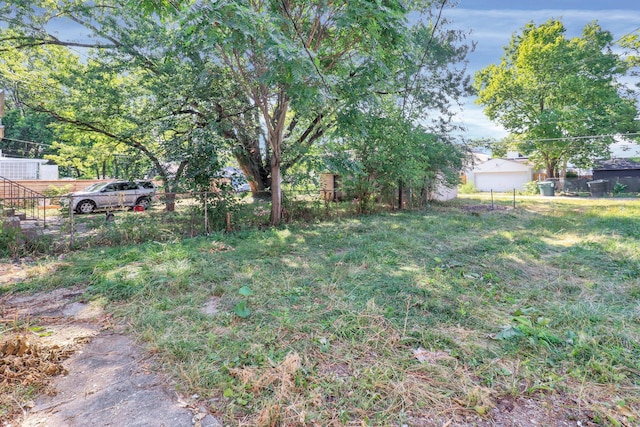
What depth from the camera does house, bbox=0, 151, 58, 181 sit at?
1748 centimetres

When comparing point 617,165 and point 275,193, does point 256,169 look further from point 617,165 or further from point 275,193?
point 617,165

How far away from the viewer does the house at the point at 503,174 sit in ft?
84.8

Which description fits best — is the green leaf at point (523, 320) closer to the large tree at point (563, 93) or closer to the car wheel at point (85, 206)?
the car wheel at point (85, 206)

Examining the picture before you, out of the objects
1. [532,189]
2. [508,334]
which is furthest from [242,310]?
[532,189]

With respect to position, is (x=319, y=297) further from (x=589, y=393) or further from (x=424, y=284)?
(x=589, y=393)

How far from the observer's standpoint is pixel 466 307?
3.00 meters

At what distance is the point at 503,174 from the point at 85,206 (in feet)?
94.0

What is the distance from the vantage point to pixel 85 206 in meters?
10.9

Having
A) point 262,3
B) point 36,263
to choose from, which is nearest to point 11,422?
point 36,263

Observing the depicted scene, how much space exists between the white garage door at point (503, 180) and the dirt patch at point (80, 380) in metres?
29.0

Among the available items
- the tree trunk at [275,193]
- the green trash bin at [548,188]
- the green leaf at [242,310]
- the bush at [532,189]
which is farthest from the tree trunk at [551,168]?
the green leaf at [242,310]

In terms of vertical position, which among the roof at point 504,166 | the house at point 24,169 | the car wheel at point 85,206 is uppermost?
the roof at point 504,166

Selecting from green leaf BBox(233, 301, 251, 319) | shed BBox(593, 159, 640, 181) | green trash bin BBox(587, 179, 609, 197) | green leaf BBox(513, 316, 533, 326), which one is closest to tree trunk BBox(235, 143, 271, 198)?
green leaf BBox(233, 301, 251, 319)

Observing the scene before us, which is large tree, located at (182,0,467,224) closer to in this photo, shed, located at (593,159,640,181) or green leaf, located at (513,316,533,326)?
green leaf, located at (513,316,533,326)
